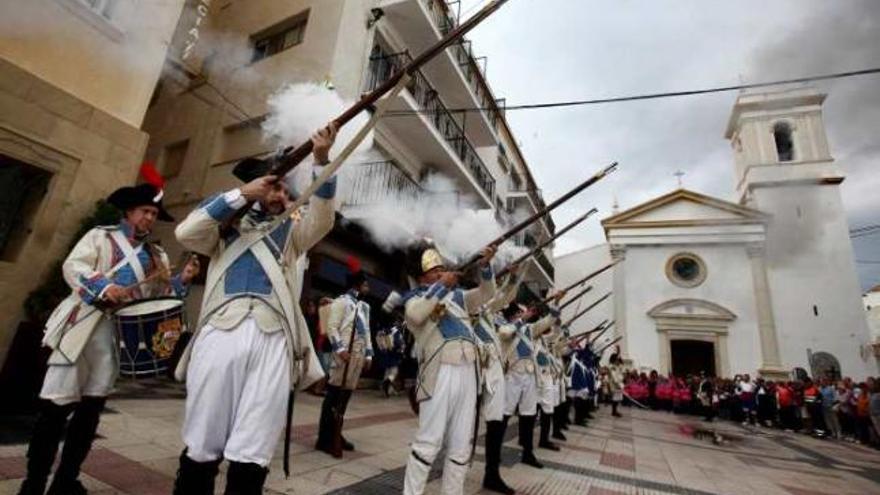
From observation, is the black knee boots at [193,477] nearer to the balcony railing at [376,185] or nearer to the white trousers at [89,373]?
the white trousers at [89,373]

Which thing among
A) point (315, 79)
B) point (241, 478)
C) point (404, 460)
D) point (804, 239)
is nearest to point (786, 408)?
point (804, 239)

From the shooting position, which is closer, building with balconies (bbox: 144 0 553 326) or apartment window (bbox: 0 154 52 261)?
apartment window (bbox: 0 154 52 261)

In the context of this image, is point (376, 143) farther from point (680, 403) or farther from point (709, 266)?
point (709, 266)

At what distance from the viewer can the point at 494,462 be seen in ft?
14.4

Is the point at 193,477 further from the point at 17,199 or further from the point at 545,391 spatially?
the point at 545,391

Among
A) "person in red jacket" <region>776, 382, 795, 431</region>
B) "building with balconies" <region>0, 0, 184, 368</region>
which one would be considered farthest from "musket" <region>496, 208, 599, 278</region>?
"person in red jacket" <region>776, 382, 795, 431</region>

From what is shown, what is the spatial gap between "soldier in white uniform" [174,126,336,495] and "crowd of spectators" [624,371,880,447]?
56.6 feet

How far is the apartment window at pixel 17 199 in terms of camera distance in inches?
213

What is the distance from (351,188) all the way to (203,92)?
490cm

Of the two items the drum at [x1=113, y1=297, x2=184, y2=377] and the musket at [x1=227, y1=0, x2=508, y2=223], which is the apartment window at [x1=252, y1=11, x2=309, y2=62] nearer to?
the musket at [x1=227, y1=0, x2=508, y2=223]

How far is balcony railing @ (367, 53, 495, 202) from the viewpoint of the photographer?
12148 mm

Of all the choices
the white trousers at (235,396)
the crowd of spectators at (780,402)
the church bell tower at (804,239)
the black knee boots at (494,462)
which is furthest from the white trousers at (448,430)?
the church bell tower at (804,239)

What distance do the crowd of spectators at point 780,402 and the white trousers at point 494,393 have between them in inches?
576

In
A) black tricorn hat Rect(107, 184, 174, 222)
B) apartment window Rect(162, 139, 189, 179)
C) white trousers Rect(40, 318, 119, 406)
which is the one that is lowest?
white trousers Rect(40, 318, 119, 406)
